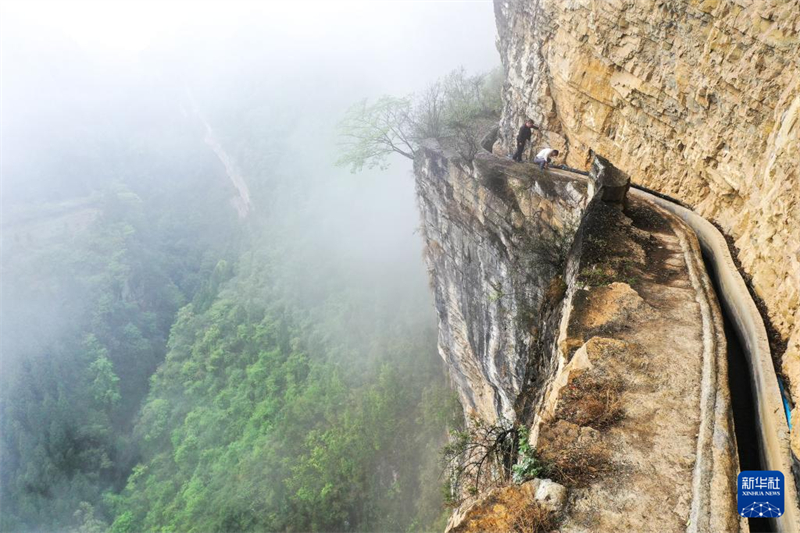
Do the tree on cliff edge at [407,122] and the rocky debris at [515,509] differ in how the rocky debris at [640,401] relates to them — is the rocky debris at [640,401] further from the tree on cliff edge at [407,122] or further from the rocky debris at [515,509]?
the tree on cliff edge at [407,122]

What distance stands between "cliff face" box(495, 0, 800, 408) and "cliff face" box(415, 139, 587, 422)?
76.9 inches

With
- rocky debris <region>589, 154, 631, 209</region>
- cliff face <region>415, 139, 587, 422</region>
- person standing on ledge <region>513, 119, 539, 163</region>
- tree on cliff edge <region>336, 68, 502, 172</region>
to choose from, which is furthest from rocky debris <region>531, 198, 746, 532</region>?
tree on cliff edge <region>336, 68, 502, 172</region>

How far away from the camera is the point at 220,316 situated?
5238 cm

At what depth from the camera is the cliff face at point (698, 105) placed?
598 cm

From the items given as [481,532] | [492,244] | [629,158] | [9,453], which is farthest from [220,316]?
[481,532]

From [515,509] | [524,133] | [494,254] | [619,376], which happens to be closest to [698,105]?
[524,133]

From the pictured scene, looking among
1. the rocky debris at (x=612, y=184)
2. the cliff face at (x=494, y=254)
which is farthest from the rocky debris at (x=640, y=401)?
the cliff face at (x=494, y=254)

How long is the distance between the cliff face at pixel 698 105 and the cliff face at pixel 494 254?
195 centimetres

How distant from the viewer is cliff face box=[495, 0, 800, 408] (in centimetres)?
598

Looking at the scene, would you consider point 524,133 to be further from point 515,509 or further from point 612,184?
point 515,509

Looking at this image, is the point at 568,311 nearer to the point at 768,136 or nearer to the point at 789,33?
the point at 768,136

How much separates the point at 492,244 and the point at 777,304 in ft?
30.2

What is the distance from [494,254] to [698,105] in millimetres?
6993

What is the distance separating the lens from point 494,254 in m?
14.7
